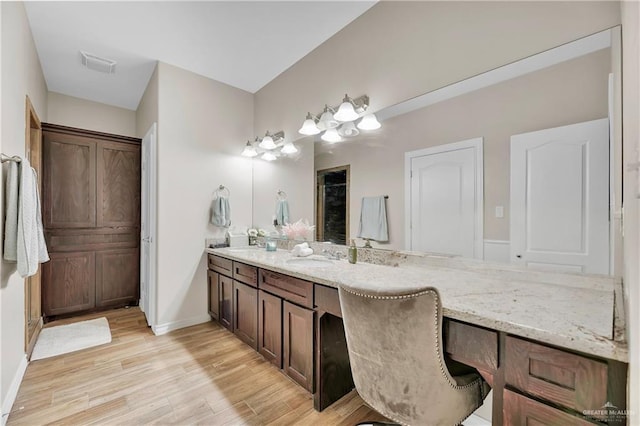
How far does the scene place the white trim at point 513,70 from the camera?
123 cm

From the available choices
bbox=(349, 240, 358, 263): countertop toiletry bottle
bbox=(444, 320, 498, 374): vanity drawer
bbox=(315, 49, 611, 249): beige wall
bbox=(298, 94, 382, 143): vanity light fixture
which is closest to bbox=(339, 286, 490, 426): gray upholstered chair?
bbox=(444, 320, 498, 374): vanity drawer

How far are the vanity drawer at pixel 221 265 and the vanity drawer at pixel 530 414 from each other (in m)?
2.22

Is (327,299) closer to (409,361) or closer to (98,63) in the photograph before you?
(409,361)

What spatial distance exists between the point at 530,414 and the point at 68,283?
427cm

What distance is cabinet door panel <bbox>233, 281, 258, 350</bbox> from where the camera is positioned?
2248 millimetres

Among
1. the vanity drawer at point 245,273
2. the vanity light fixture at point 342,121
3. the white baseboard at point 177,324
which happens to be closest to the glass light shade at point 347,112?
the vanity light fixture at point 342,121

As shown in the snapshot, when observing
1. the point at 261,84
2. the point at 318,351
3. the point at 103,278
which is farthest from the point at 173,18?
the point at 103,278

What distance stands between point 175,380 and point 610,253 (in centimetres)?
262

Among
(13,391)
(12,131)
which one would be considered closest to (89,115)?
(12,131)

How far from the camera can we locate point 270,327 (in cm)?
206

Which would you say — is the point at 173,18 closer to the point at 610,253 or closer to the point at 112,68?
the point at 112,68

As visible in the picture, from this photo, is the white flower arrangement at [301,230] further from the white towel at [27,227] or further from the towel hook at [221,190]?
the white towel at [27,227]

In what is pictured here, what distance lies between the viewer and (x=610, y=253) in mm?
1177

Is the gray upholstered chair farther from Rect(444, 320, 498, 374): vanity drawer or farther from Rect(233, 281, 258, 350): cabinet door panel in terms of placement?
Rect(233, 281, 258, 350): cabinet door panel
